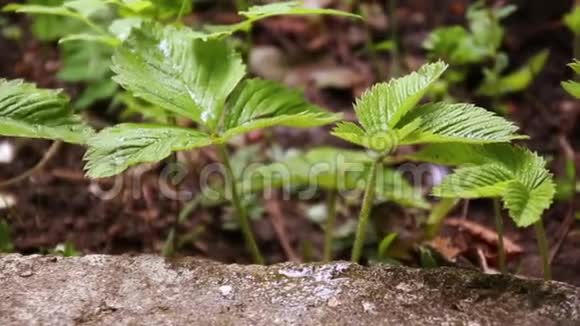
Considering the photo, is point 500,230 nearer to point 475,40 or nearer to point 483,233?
point 483,233

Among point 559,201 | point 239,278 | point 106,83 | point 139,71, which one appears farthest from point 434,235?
point 106,83

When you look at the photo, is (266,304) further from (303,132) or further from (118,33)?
(303,132)

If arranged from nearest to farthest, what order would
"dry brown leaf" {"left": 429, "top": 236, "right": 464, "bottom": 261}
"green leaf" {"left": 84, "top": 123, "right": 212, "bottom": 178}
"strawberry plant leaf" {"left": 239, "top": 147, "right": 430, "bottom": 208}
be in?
"green leaf" {"left": 84, "top": 123, "right": 212, "bottom": 178}
"dry brown leaf" {"left": 429, "top": 236, "right": 464, "bottom": 261}
"strawberry plant leaf" {"left": 239, "top": 147, "right": 430, "bottom": 208}

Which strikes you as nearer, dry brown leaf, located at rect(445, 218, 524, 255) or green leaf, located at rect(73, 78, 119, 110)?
dry brown leaf, located at rect(445, 218, 524, 255)

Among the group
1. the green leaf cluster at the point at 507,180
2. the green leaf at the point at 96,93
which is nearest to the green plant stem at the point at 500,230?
the green leaf cluster at the point at 507,180

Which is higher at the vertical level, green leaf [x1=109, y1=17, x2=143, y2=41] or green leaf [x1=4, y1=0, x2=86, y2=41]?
green leaf [x1=109, y1=17, x2=143, y2=41]

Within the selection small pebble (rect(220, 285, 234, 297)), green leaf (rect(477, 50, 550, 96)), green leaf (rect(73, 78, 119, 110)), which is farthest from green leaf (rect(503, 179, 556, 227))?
green leaf (rect(73, 78, 119, 110))

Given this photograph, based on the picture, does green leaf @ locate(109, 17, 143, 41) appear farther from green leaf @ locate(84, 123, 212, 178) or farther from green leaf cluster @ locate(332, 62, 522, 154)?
green leaf cluster @ locate(332, 62, 522, 154)
